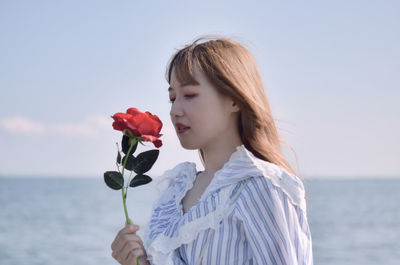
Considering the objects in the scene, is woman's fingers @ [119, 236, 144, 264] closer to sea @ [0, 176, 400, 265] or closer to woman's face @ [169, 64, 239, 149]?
woman's face @ [169, 64, 239, 149]

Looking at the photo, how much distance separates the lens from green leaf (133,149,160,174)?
180 centimetres

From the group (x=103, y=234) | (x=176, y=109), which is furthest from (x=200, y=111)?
(x=103, y=234)

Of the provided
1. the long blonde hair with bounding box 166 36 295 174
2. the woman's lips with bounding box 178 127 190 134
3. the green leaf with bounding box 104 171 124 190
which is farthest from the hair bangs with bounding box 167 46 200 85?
the green leaf with bounding box 104 171 124 190

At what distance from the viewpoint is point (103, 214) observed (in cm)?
1966

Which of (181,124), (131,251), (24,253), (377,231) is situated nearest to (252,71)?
(181,124)

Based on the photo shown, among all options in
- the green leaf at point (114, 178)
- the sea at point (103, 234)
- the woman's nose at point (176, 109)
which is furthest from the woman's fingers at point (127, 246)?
the sea at point (103, 234)

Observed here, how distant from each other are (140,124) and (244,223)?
439mm

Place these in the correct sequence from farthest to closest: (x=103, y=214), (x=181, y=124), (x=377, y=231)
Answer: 1. (x=103, y=214)
2. (x=377, y=231)
3. (x=181, y=124)

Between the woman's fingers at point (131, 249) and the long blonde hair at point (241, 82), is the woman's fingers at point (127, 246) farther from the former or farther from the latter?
the long blonde hair at point (241, 82)

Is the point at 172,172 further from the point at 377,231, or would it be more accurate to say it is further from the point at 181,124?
the point at 377,231

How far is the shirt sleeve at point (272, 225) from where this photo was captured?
1649mm

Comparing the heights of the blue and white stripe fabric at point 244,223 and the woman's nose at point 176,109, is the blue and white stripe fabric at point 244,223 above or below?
below

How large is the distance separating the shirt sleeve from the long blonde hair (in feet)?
0.68

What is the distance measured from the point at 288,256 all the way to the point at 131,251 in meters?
0.51
